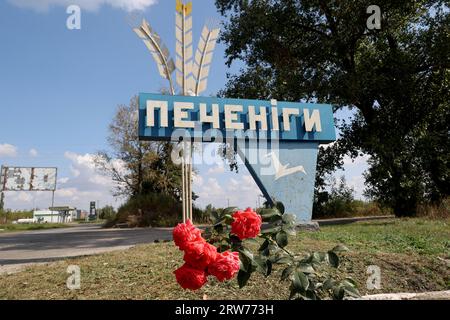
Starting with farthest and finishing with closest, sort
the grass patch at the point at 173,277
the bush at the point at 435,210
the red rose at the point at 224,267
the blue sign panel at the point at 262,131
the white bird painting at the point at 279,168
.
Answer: the bush at the point at 435,210 → the white bird painting at the point at 279,168 → the blue sign panel at the point at 262,131 → the grass patch at the point at 173,277 → the red rose at the point at 224,267

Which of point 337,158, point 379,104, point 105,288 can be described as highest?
point 379,104

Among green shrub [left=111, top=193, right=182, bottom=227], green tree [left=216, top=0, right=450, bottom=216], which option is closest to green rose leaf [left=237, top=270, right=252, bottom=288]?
green tree [left=216, top=0, right=450, bottom=216]

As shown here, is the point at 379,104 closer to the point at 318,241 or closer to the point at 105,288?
the point at 318,241

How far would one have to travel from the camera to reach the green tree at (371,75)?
1409 cm

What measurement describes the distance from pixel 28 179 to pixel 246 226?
157 ft

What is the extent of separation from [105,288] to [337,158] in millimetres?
13611

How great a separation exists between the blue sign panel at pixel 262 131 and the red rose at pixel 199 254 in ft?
22.5

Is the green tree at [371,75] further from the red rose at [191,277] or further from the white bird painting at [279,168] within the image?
the red rose at [191,277]

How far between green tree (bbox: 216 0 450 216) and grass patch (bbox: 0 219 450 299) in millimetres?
8270

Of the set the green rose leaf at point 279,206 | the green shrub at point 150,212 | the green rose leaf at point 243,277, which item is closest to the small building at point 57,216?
the green shrub at point 150,212

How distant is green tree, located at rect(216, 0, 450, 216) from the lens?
46.2ft

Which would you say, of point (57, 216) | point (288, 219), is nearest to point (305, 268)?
point (288, 219)

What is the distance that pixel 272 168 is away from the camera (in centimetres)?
938
